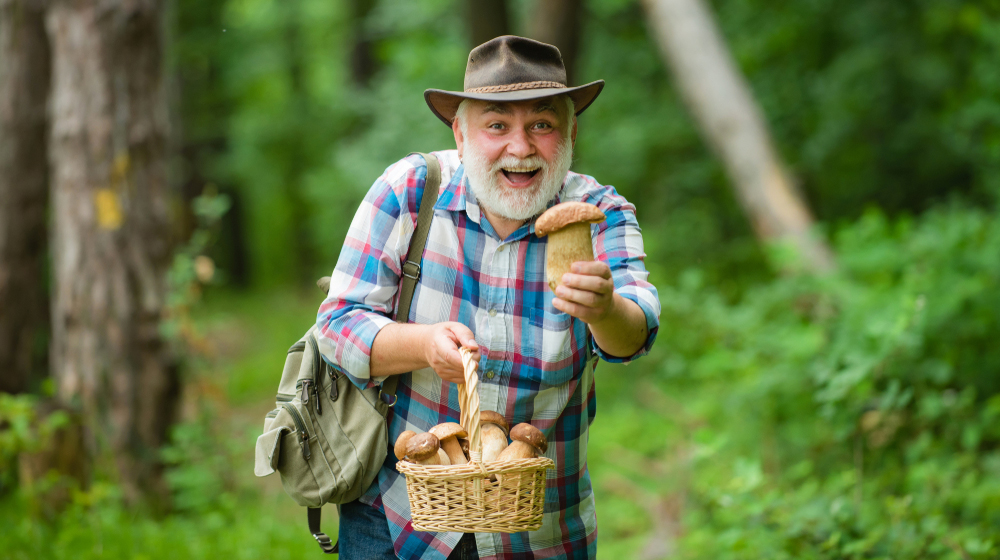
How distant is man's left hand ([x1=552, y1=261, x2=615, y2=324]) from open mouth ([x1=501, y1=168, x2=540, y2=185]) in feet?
1.34

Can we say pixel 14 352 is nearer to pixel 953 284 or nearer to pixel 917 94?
pixel 953 284

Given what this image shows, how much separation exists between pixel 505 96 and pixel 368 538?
4.27 ft

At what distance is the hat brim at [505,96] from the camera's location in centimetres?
199

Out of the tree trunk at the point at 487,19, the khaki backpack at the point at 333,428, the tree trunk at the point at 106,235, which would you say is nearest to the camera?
the khaki backpack at the point at 333,428

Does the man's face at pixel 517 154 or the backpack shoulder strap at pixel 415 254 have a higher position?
the man's face at pixel 517 154

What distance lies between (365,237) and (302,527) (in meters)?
2.96

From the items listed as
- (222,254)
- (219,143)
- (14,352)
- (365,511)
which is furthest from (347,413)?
(222,254)

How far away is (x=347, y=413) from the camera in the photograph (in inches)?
88.7

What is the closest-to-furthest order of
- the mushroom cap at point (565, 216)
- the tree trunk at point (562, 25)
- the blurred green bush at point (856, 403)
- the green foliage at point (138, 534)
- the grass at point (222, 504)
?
the mushroom cap at point (565, 216)
the blurred green bush at point (856, 403)
the green foliage at point (138, 534)
the grass at point (222, 504)
the tree trunk at point (562, 25)

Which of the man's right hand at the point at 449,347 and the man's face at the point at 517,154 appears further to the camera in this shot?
the man's face at the point at 517,154

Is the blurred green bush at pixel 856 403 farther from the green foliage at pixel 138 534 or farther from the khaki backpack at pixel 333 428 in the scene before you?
the green foliage at pixel 138 534

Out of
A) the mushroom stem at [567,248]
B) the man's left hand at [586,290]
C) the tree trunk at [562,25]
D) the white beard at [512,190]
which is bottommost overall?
the man's left hand at [586,290]

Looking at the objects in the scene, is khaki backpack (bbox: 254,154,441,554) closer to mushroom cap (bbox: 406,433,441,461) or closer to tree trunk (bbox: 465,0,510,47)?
mushroom cap (bbox: 406,433,441,461)

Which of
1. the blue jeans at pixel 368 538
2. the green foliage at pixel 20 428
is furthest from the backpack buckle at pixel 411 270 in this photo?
the green foliage at pixel 20 428
